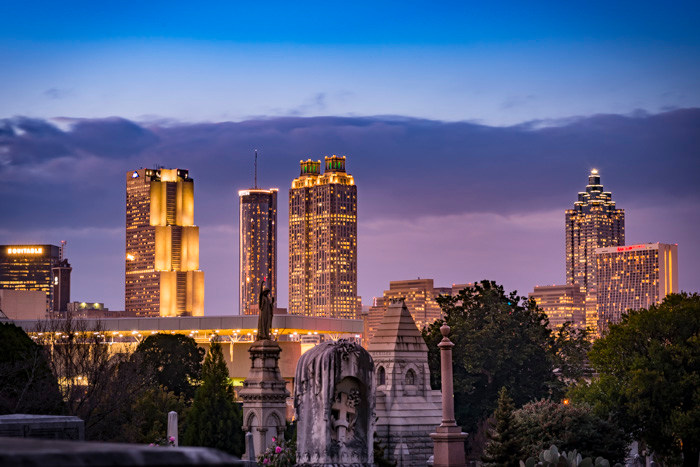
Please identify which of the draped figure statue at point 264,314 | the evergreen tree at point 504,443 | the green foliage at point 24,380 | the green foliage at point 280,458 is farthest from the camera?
the draped figure statue at point 264,314

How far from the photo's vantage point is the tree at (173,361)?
277ft

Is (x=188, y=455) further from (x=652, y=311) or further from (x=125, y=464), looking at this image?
(x=652, y=311)

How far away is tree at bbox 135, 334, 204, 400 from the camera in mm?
84312

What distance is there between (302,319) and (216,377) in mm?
52581

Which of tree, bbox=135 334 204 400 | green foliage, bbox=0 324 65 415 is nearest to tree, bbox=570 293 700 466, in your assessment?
green foliage, bbox=0 324 65 415

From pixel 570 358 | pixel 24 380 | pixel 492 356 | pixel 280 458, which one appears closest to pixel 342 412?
pixel 280 458

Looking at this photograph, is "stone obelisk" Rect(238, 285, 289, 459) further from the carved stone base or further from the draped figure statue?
the carved stone base

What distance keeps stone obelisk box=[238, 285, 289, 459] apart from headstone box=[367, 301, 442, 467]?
A: 6929 millimetres

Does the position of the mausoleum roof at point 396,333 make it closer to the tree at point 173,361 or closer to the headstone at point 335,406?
the tree at point 173,361

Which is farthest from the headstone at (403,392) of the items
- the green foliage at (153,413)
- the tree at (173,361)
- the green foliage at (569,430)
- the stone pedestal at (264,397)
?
the tree at (173,361)

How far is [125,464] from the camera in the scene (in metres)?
2.69

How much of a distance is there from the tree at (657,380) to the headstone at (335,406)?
3454 cm

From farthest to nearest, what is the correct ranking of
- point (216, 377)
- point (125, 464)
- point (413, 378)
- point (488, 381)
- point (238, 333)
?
point (238, 333) → point (488, 381) → point (216, 377) → point (413, 378) → point (125, 464)

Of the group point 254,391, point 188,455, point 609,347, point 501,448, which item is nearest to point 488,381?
point 609,347
